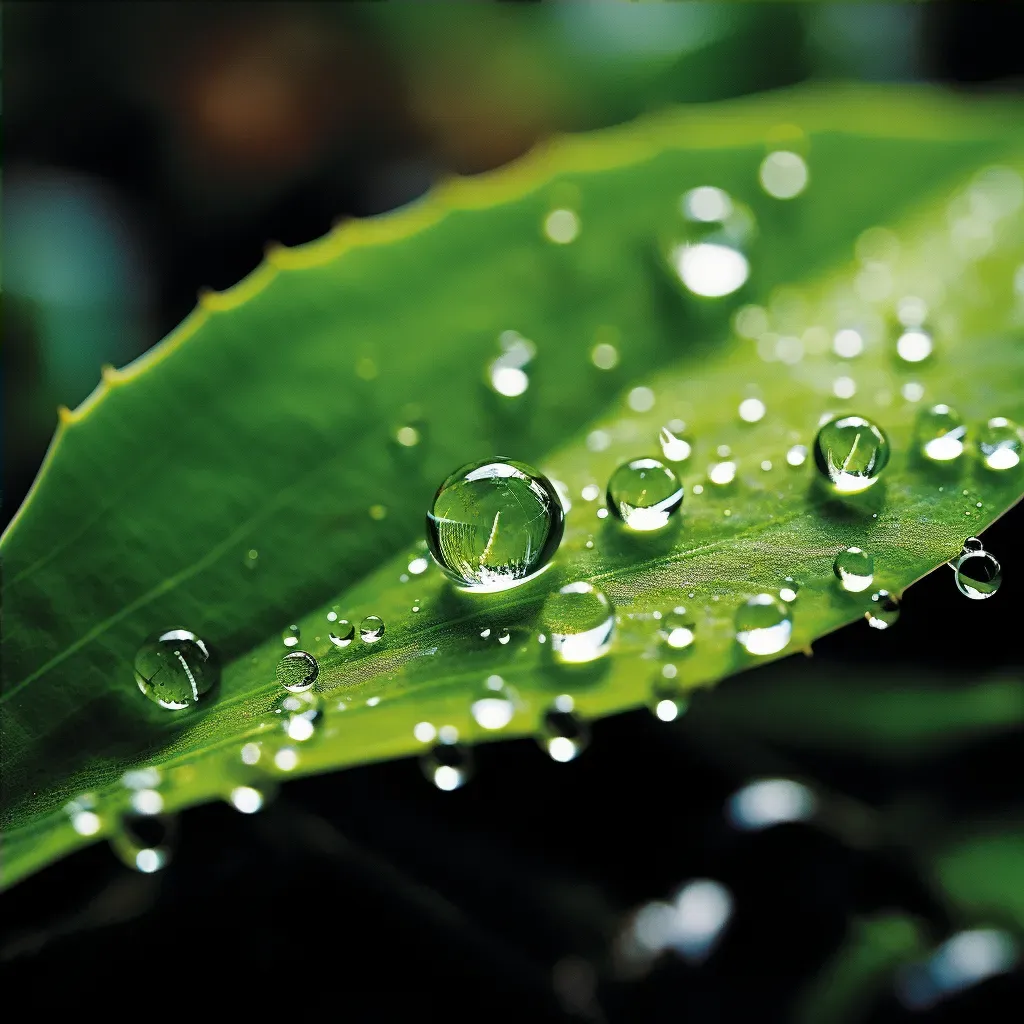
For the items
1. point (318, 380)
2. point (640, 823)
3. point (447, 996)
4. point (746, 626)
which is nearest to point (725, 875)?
point (640, 823)

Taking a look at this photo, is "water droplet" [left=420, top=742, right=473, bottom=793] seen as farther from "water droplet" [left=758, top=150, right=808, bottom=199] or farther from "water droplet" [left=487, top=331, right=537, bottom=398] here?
"water droplet" [left=758, top=150, right=808, bottom=199]

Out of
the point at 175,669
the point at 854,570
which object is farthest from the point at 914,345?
the point at 175,669

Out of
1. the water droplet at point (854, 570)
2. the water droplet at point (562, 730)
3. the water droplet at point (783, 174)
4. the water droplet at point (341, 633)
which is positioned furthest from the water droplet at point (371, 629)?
the water droplet at point (783, 174)

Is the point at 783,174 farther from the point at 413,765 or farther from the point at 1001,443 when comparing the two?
the point at 413,765

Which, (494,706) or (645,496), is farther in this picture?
(645,496)

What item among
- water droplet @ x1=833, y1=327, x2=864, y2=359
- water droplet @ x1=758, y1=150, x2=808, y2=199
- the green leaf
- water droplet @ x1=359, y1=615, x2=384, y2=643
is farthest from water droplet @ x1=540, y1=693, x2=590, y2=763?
water droplet @ x1=758, y1=150, x2=808, y2=199

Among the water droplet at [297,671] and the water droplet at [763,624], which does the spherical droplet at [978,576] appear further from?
the water droplet at [297,671]

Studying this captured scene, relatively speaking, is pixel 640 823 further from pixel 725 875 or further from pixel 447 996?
pixel 447 996
